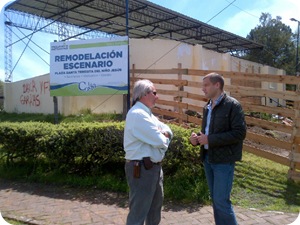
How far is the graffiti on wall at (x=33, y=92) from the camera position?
14.1 m

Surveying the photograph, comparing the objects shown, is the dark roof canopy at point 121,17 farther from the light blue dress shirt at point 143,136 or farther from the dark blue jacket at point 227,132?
the light blue dress shirt at point 143,136

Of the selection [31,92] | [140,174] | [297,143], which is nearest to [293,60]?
[31,92]

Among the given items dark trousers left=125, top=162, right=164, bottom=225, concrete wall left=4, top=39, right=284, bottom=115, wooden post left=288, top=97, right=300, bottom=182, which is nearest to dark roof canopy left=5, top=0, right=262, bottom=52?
concrete wall left=4, top=39, right=284, bottom=115

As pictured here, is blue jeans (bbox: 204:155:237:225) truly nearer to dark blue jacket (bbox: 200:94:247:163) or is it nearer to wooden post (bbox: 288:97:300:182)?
dark blue jacket (bbox: 200:94:247:163)

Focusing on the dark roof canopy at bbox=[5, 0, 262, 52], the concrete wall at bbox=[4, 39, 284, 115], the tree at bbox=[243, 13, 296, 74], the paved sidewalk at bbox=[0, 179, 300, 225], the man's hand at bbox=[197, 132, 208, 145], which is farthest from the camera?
the tree at bbox=[243, 13, 296, 74]

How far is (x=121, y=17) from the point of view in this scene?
56.2ft

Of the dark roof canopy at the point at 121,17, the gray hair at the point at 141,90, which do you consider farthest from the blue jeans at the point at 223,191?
the dark roof canopy at the point at 121,17

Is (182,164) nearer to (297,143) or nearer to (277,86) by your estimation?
(297,143)

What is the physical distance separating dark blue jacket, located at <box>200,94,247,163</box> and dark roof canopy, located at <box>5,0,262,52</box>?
1076 centimetres

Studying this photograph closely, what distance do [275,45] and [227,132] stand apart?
1060 inches

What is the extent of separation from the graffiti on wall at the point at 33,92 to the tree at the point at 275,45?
17.4 metres

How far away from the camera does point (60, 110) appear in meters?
12.6

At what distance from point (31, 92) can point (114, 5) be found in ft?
18.9

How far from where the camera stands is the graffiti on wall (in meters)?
14.1
